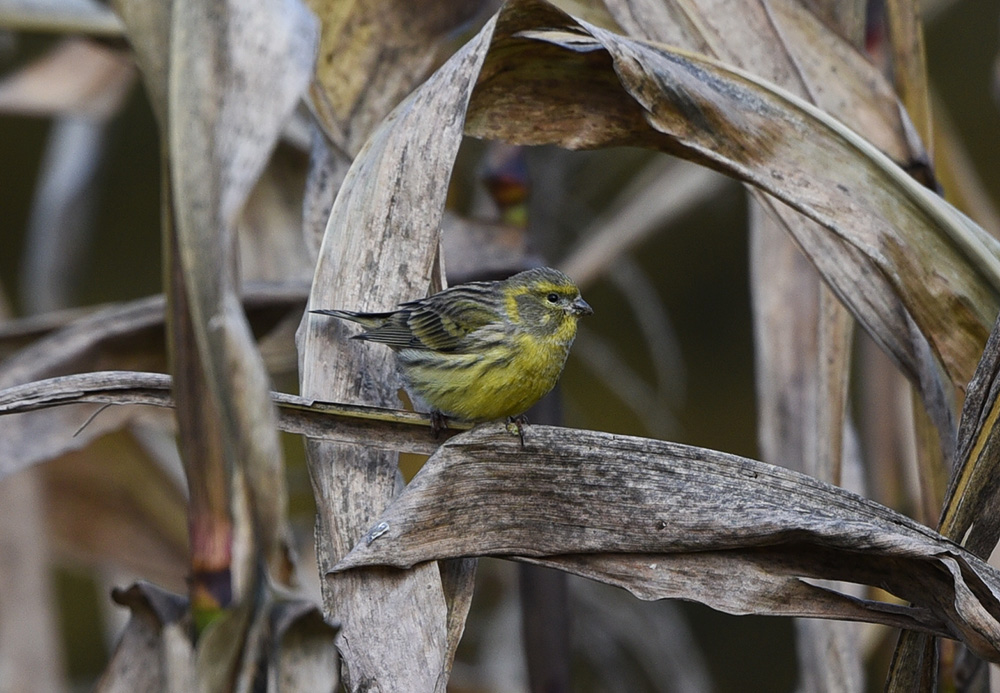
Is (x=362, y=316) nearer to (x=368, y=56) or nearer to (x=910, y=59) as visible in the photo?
(x=368, y=56)

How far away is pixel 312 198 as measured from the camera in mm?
1630

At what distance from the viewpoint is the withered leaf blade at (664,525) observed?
110 centimetres

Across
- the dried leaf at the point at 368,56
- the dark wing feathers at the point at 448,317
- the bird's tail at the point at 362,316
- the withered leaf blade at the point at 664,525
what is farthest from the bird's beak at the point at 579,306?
the withered leaf blade at the point at 664,525

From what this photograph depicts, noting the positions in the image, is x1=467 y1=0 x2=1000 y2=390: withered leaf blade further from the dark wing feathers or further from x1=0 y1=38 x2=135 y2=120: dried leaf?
x1=0 y1=38 x2=135 y2=120: dried leaf

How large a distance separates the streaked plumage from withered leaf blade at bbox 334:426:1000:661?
0.54m

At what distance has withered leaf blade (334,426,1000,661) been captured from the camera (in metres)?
1.10

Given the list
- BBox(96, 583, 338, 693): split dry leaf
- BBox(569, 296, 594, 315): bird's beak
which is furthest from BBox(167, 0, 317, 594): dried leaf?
BBox(569, 296, 594, 315): bird's beak

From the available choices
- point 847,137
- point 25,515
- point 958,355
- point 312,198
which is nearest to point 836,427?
point 958,355

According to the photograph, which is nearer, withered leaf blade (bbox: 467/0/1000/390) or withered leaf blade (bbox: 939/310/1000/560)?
withered leaf blade (bbox: 939/310/1000/560)

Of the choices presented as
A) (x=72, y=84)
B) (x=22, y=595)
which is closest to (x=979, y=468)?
(x=22, y=595)

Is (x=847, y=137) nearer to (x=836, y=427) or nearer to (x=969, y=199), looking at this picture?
(x=836, y=427)

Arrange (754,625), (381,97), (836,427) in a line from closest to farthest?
1. (836,427)
2. (381,97)
3. (754,625)

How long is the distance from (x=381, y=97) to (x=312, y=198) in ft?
0.82

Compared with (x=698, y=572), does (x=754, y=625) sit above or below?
below
